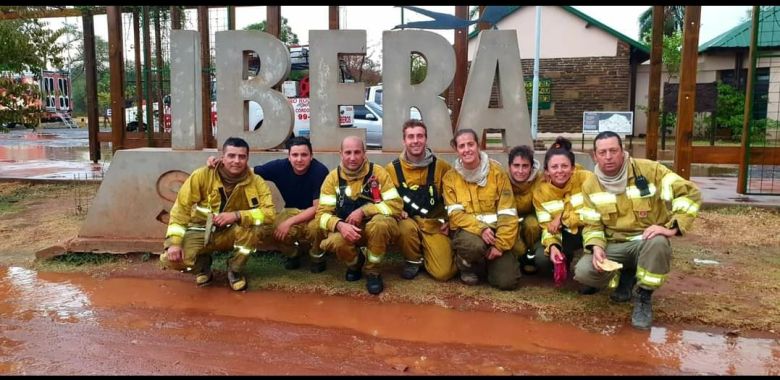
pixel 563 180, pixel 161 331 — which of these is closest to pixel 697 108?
pixel 563 180

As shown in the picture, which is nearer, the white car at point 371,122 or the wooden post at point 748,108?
the wooden post at point 748,108

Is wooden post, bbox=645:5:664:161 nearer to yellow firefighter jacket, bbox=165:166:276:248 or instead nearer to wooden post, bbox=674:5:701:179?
wooden post, bbox=674:5:701:179

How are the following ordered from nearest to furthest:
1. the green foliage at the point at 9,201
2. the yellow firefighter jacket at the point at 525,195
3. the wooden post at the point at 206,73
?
the yellow firefighter jacket at the point at 525,195 → the green foliage at the point at 9,201 → the wooden post at the point at 206,73

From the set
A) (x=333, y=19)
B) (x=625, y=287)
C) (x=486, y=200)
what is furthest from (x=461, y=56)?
(x=625, y=287)

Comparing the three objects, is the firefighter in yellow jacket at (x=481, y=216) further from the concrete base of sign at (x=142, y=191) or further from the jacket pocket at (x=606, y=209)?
the concrete base of sign at (x=142, y=191)

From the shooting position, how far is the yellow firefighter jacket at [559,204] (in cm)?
414

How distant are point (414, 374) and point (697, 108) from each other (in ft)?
20.9

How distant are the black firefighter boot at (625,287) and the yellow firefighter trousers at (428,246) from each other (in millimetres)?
1202

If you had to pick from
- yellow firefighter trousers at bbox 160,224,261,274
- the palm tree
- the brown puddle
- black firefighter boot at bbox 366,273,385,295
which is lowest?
the brown puddle

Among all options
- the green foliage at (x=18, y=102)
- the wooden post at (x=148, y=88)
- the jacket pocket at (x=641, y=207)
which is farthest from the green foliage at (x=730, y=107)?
the green foliage at (x=18, y=102)

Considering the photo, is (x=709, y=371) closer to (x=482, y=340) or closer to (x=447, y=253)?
(x=482, y=340)

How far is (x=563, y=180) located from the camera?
4.21 metres

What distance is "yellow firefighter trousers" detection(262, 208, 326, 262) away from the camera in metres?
4.61

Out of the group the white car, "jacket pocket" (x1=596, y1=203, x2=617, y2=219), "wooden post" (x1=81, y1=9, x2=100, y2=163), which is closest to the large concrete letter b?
"jacket pocket" (x1=596, y1=203, x2=617, y2=219)
